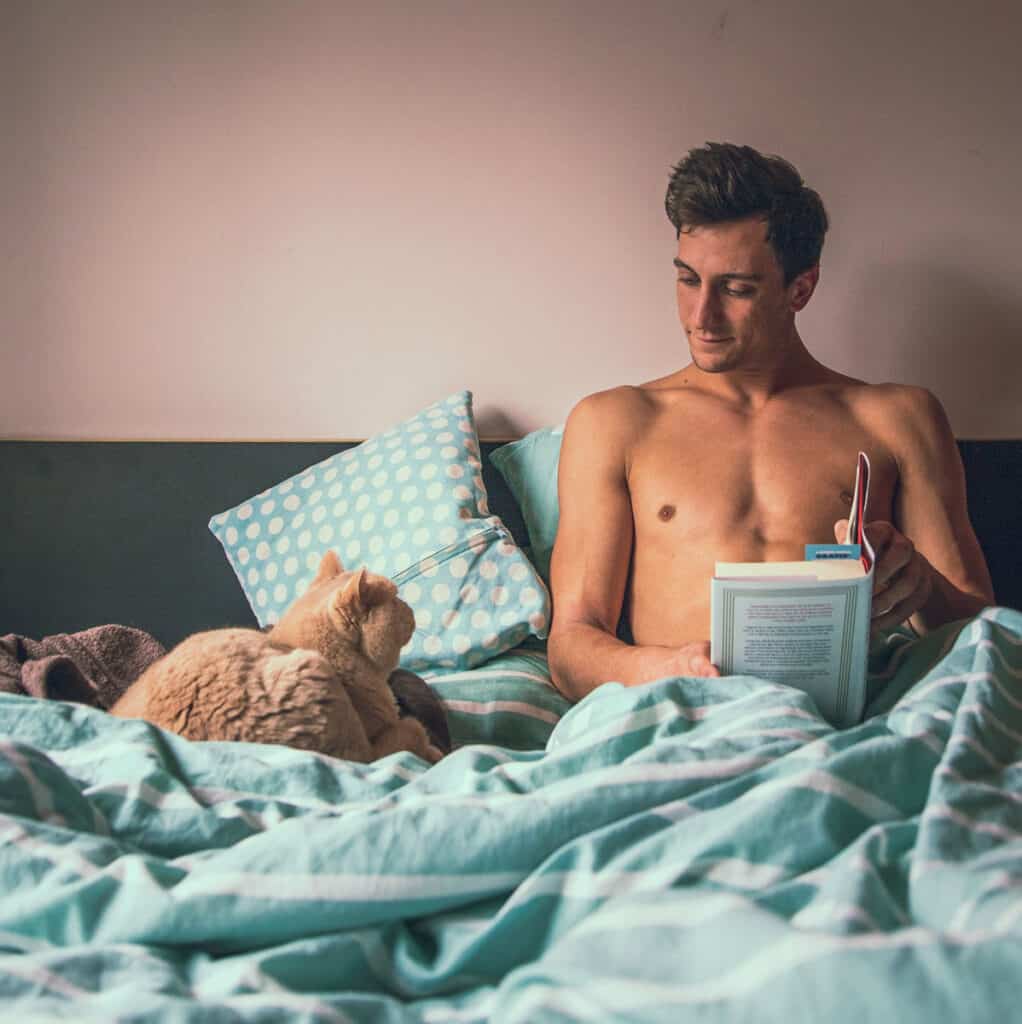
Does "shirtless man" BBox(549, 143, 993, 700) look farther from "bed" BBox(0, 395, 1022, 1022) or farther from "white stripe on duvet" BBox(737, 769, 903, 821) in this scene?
"white stripe on duvet" BBox(737, 769, 903, 821)

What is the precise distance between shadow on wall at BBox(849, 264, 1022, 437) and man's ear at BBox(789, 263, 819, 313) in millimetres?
324

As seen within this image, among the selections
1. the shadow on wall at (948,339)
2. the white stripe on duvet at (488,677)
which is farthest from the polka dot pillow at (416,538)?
the shadow on wall at (948,339)

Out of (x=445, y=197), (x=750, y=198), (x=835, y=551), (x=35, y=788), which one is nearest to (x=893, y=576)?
(x=835, y=551)

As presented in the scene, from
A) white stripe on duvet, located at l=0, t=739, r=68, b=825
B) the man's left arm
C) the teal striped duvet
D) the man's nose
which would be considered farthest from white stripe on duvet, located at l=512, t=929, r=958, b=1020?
the man's nose

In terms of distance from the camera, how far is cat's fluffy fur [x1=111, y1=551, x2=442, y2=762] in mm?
1001

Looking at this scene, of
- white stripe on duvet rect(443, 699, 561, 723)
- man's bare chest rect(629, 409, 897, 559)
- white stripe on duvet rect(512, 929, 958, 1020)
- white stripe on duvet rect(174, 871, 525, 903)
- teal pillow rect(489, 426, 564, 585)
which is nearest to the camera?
white stripe on duvet rect(512, 929, 958, 1020)

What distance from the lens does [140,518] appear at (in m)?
1.85

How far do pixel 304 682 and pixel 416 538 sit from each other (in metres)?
0.64

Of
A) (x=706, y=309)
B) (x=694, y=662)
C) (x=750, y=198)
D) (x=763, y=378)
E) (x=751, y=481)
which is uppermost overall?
(x=750, y=198)

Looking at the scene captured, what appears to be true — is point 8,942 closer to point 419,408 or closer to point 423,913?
point 423,913

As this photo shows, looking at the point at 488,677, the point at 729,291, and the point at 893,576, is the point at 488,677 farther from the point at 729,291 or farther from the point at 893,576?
the point at 729,291

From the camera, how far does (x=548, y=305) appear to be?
1.92 meters

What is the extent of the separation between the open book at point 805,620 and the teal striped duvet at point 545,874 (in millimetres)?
108

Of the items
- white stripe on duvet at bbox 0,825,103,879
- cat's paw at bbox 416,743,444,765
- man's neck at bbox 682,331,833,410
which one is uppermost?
man's neck at bbox 682,331,833,410
